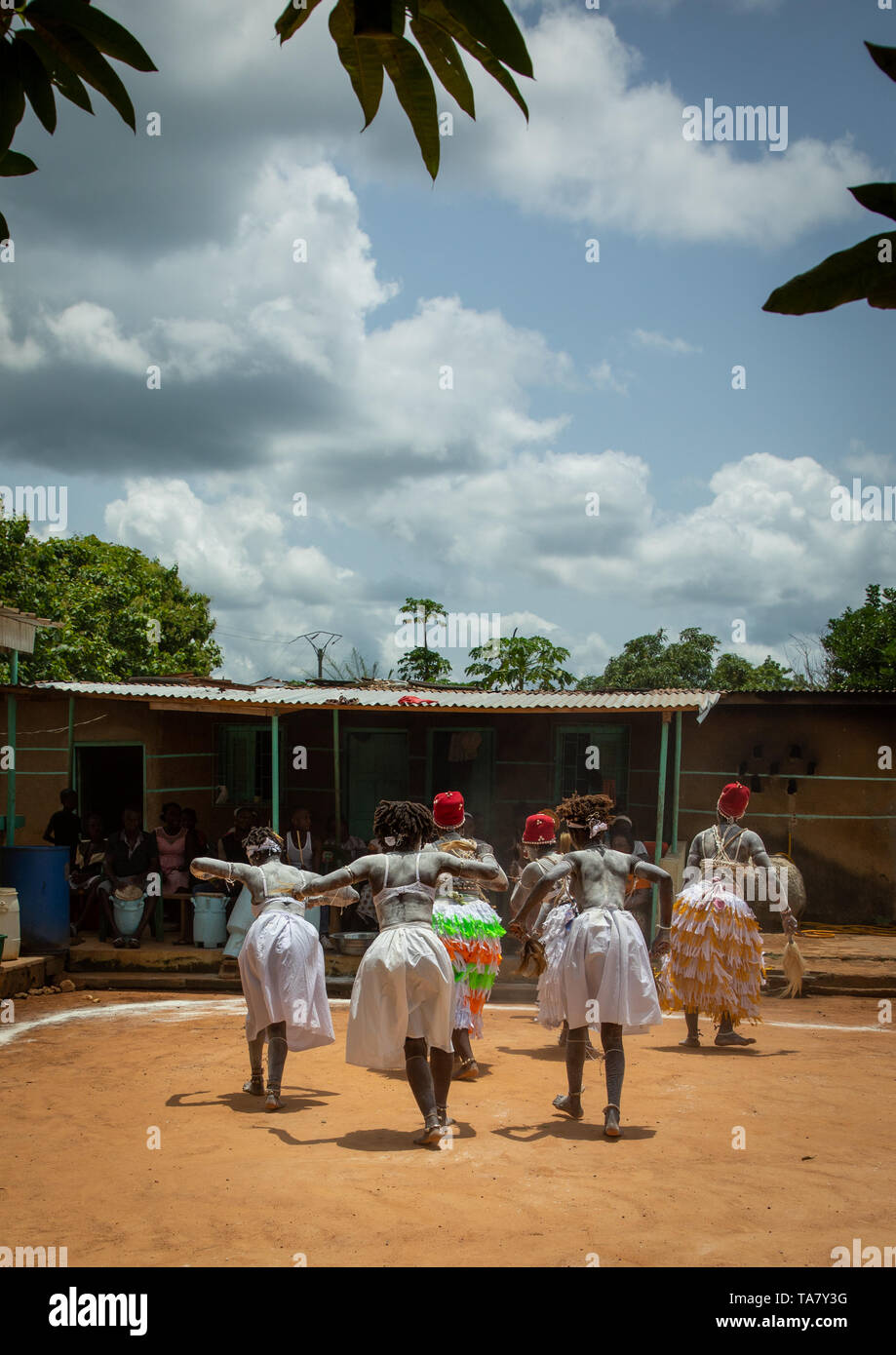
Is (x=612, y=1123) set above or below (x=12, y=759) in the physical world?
below

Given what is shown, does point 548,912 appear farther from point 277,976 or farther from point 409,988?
point 409,988

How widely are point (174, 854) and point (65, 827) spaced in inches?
50.7

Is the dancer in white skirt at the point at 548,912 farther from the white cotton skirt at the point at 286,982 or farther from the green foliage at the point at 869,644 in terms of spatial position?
the green foliage at the point at 869,644

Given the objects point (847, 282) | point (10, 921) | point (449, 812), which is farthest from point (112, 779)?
point (847, 282)

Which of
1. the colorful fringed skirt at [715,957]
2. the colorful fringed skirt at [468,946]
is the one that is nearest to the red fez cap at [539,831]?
the colorful fringed skirt at [468,946]

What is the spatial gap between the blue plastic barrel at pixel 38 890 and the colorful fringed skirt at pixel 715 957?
6.48 m

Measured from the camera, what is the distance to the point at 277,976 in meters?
6.61

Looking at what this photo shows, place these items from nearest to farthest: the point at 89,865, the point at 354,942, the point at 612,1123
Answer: the point at 612,1123
the point at 354,942
the point at 89,865

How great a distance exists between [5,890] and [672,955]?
6.66 m

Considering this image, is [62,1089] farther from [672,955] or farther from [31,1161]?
[672,955]

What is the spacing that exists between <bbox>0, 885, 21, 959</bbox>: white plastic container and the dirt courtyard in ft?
6.85

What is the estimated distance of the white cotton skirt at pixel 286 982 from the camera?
659 centimetres

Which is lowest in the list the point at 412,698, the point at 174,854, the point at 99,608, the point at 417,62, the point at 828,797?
the point at 174,854
